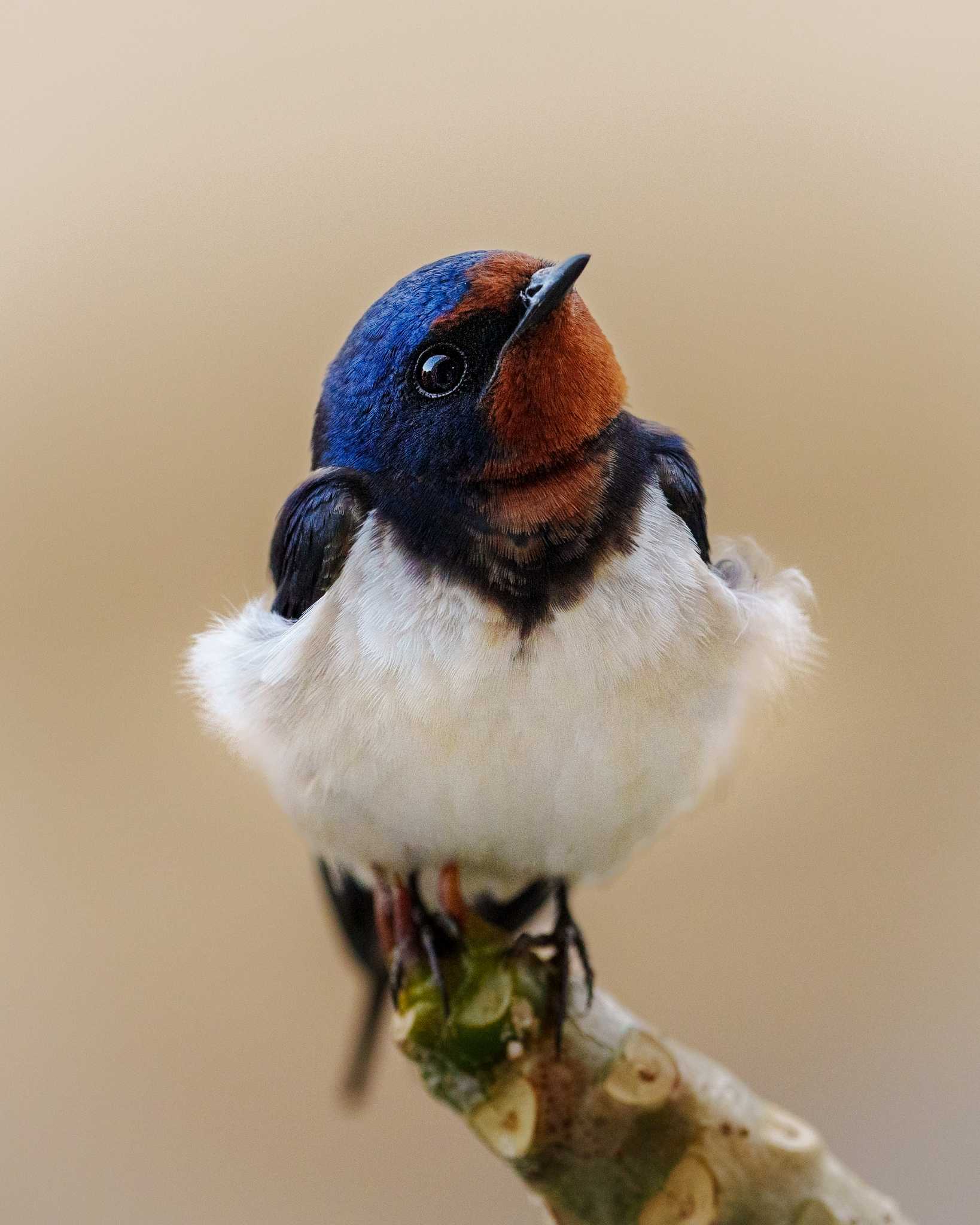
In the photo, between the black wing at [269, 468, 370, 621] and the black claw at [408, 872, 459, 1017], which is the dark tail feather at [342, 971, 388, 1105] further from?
the black wing at [269, 468, 370, 621]

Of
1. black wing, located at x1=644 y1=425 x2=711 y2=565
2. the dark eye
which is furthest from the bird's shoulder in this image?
the dark eye

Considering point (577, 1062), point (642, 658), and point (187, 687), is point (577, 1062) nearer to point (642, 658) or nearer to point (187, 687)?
point (642, 658)

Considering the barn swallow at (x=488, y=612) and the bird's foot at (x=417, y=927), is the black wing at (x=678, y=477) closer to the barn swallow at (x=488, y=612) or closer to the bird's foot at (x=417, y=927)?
the barn swallow at (x=488, y=612)

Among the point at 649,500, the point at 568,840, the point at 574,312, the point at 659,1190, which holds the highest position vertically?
the point at 574,312

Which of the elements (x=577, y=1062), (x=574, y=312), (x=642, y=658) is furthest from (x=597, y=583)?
(x=577, y=1062)

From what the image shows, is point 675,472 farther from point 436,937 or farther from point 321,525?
point 436,937

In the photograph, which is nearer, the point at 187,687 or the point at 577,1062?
the point at 577,1062
